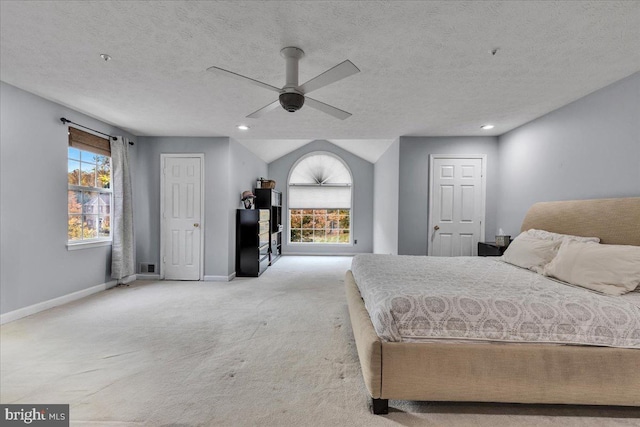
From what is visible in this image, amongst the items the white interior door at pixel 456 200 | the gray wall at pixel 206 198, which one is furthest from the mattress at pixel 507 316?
the gray wall at pixel 206 198

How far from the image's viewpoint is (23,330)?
2.55 metres

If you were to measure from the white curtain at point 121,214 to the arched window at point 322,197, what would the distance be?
3.91 metres

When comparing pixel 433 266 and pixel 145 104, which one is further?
pixel 145 104

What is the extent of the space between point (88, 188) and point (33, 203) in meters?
0.81

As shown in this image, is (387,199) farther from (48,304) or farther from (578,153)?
(48,304)

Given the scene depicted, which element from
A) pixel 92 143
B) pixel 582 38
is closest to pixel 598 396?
pixel 582 38

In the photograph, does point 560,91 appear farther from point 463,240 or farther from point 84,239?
point 84,239

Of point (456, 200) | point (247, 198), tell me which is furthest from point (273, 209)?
point (456, 200)

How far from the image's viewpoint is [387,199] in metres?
5.46

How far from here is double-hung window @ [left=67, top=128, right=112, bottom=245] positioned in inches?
138

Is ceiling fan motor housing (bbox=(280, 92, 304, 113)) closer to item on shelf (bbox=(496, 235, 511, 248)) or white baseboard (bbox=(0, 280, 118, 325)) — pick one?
item on shelf (bbox=(496, 235, 511, 248))

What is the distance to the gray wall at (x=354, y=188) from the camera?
24.1ft

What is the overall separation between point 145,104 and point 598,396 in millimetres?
4566

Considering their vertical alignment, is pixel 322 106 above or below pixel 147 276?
above
